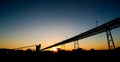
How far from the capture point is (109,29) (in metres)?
12.1

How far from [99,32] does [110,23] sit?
285 centimetres

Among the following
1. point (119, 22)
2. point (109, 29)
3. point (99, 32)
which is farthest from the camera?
point (99, 32)

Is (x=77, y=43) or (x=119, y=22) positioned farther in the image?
(x=77, y=43)
